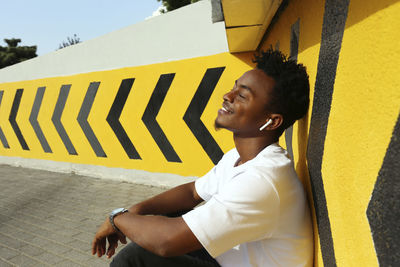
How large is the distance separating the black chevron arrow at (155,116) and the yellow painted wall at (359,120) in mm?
3678

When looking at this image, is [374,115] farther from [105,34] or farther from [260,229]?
[105,34]

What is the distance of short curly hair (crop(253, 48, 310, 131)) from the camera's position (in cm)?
159

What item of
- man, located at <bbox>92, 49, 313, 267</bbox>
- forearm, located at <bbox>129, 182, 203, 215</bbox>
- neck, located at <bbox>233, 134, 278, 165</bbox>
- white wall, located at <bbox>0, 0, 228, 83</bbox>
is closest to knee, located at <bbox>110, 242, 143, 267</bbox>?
man, located at <bbox>92, 49, 313, 267</bbox>

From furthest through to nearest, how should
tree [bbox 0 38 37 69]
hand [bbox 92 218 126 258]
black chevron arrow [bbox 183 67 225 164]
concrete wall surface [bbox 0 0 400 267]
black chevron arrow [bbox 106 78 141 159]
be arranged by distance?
1. tree [bbox 0 38 37 69]
2. black chevron arrow [bbox 106 78 141 159]
3. black chevron arrow [bbox 183 67 225 164]
4. hand [bbox 92 218 126 258]
5. concrete wall surface [bbox 0 0 400 267]

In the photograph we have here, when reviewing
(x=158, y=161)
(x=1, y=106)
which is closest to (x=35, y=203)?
(x=158, y=161)

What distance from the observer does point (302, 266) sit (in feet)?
4.90

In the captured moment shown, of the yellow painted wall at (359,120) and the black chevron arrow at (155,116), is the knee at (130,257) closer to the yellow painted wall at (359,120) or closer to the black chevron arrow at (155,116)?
the yellow painted wall at (359,120)

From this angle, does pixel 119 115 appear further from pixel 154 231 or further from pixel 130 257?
pixel 154 231

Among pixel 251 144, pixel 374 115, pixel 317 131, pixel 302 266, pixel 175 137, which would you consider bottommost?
pixel 175 137

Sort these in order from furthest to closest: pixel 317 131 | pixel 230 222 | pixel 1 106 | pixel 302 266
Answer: pixel 1 106 → pixel 302 266 → pixel 317 131 → pixel 230 222

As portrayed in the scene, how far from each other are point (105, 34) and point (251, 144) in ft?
15.3

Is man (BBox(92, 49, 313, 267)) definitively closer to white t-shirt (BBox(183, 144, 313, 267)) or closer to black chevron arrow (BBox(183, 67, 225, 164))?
white t-shirt (BBox(183, 144, 313, 267))

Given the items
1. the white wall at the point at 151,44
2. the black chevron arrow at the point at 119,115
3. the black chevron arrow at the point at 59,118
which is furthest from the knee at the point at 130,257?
the black chevron arrow at the point at 59,118

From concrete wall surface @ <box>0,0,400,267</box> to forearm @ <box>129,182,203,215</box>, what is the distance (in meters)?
0.69
